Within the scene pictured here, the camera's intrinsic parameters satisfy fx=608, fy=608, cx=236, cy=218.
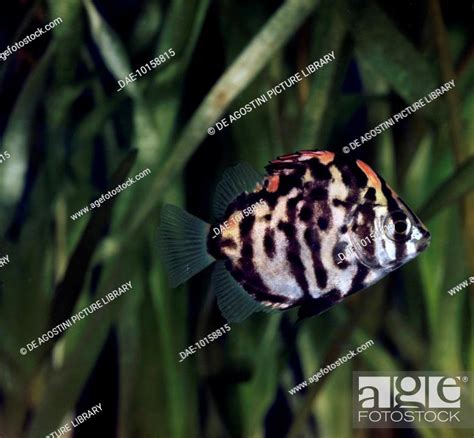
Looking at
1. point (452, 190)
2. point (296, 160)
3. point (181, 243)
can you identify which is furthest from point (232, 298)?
point (452, 190)

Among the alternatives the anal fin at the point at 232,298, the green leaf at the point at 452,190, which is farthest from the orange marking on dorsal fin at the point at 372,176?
the anal fin at the point at 232,298

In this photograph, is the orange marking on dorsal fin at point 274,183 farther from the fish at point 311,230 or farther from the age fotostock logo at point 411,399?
the age fotostock logo at point 411,399

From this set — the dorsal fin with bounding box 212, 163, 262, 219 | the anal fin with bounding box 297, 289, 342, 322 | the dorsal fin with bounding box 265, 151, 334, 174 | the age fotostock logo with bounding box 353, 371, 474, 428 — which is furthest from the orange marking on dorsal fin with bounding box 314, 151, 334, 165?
the age fotostock logo with bounding box 353, 371, 474, 428

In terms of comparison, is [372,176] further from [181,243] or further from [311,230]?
[181,243]

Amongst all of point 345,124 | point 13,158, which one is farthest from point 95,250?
point 345,124

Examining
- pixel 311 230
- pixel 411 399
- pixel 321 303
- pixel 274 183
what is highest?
pixel 274 183

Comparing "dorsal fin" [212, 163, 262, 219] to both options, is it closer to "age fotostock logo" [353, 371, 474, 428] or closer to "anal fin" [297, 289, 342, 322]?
"anal fin" [297, 289, 342, 322]

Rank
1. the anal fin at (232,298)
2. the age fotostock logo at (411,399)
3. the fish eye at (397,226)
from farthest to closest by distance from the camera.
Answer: the age fotostock logo at (411,399), the anal fin at (232,298), the fish eye at (397,226)
